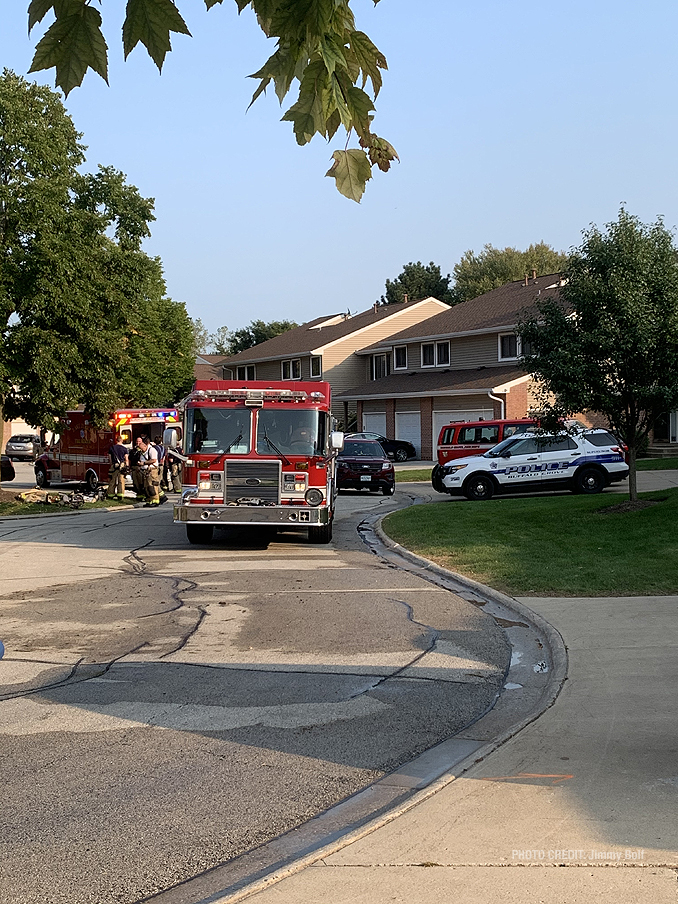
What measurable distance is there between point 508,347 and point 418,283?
197 ft

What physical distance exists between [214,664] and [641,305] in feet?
41.3

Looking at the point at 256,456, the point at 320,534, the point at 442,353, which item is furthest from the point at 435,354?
the point at 256,456

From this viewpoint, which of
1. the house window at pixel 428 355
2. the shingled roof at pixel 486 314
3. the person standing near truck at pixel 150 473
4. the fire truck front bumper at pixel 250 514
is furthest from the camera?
the house window at pixel 428 355

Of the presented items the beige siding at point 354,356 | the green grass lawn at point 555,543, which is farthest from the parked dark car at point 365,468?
the beige siding at point 354,356

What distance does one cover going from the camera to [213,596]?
11.9 meters

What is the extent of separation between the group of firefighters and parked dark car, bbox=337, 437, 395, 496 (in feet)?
16.3

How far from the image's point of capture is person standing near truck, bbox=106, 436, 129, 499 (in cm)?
2838

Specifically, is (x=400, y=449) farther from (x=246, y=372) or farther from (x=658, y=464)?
(x=246, y=372)

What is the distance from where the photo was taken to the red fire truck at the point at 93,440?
101ft

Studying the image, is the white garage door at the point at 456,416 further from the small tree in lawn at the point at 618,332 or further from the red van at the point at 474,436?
the small tree in lawn at the point at 618,332

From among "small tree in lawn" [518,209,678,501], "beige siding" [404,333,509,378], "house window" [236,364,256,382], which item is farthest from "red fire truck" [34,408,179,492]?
"house window" [236,364,256,382]

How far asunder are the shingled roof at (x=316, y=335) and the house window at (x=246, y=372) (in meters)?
0.65

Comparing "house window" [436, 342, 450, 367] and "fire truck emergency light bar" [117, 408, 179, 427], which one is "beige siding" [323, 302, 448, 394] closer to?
"house window" [436, 342, 450, 367]

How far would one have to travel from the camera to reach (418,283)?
102875 mm
